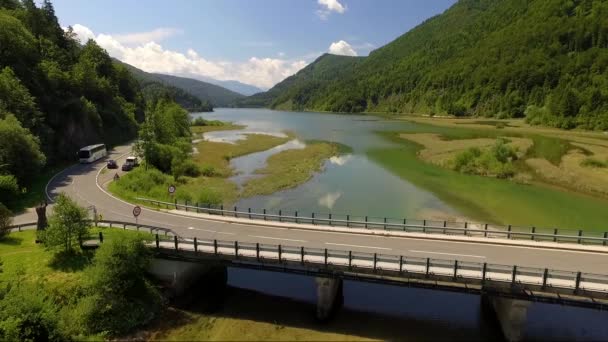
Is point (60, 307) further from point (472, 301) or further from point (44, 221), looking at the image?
point (472, 301)

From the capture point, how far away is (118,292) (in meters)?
21.7

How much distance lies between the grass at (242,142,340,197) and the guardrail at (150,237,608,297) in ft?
84.0

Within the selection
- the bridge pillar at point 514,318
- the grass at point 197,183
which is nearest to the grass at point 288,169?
the grass at point 197,183

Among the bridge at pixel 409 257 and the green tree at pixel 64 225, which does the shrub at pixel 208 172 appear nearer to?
the bridge at pixel 409 257

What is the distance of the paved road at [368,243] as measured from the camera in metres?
23.2

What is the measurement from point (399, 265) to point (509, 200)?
1373 inches

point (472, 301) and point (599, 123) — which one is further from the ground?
point (599, 123)

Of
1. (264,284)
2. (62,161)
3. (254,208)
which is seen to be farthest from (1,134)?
(264,284)

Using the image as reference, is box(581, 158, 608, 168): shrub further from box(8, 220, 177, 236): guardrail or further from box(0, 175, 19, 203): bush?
box(0, 175, 19, 203): bush

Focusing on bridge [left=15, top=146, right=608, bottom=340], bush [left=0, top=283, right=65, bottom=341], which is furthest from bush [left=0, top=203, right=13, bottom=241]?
bush [left=0, top=283, right=65, bottom=341]

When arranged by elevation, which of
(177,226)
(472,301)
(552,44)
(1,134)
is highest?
(552,44)

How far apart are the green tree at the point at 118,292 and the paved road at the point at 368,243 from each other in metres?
5.69

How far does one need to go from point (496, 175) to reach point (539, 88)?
149 meters

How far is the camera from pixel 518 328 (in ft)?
65.9
